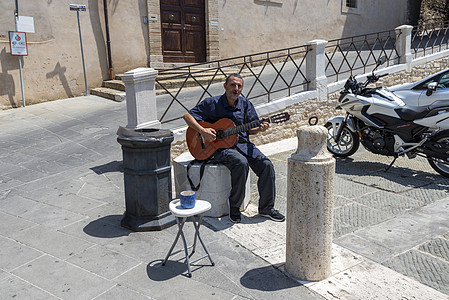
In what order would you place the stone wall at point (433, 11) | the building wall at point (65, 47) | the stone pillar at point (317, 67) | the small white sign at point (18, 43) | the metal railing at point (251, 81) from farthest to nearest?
the stone wall at point (433, 11), the building wall at point (65, 47), the small white sign at point (18, 43), the stone pillar at point (317, 67), the metal railing at point (251, 81)

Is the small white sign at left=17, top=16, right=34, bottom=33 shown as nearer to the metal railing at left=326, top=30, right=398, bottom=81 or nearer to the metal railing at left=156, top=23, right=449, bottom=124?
the metal railing at left=156, top=23, right=449, bottom=124

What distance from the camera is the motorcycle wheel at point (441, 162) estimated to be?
5441 millimetres

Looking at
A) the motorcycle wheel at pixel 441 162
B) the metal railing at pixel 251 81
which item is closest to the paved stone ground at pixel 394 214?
the motorcycle wheel at pixel 441 162

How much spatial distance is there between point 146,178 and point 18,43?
7.12 meters

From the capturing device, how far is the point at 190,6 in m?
12.8

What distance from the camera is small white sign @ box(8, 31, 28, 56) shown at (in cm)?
934

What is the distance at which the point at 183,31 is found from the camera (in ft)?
41.7

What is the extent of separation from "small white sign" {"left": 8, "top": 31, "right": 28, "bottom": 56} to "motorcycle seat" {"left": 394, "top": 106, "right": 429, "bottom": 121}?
7.93 metres

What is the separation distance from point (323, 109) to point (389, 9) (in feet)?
42.5

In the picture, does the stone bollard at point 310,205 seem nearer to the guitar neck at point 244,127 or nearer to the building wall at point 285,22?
the guitar neck at point 244,127

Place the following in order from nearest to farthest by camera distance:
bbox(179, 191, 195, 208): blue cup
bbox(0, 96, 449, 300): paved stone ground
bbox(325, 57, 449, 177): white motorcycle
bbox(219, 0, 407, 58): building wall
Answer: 1. bbox(0, 96, 449, 300): paved stone ground
2. bbox(179, 191, 195, 208): blue cup
3. bbox(325, 57, 449, 177): white motorcycle
4. bbox(219, 0, 407, 58): building wall

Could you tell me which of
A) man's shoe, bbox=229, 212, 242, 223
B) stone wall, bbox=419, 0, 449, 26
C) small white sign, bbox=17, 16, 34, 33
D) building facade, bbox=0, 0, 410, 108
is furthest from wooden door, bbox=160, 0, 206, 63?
stone wall, bbox=419, 0, 449, 26

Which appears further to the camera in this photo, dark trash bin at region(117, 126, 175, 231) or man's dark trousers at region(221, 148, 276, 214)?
man's dark trousers at region(221, 148, 276, 214)

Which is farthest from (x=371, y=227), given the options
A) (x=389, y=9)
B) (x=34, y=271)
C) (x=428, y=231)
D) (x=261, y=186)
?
(x=389, y=9)
